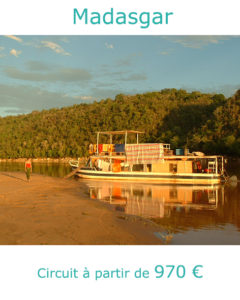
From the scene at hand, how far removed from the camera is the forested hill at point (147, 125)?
55.8 m

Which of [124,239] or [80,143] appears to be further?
[80,143]

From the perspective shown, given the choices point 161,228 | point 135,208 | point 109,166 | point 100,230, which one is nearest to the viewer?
point 100,230

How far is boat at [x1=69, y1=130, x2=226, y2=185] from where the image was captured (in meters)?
27.3

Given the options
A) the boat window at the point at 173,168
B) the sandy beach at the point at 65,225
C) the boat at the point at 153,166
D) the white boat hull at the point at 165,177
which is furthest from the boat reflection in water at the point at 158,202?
the boat window at the point at 173,168

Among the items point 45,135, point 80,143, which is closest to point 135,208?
point 80,143

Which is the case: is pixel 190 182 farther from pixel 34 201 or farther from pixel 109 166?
pixel 34 201

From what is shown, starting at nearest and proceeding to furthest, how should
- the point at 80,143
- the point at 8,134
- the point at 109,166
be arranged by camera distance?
the point at 109,166 → the point at 80,143 → the point at 8,134

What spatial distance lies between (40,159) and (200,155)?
63.6m

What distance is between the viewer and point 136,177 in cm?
2862

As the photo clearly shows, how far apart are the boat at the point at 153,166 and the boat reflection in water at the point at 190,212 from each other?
5020 millimetres

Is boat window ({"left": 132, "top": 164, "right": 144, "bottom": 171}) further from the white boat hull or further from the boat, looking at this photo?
the white boat hull

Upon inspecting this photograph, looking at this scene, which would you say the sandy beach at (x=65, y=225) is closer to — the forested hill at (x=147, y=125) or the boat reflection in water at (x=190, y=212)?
the boat reflection in water at (x=190, y=212)

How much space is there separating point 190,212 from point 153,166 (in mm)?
14247

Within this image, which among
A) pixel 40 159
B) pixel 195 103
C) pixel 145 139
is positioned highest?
pixel 195 103
